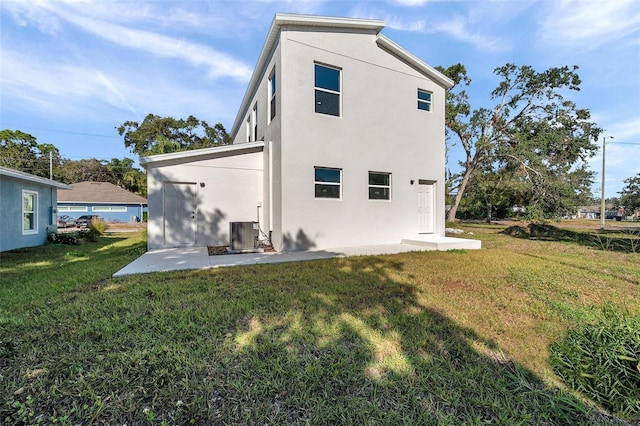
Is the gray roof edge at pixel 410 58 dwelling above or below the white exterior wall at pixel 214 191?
above

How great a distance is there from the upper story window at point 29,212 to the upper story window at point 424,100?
1501cm

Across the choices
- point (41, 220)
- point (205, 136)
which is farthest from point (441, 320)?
point (205, 136)

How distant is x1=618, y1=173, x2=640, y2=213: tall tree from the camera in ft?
108

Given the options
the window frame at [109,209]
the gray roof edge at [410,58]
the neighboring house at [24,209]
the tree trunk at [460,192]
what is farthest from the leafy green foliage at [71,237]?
the tree trunk at [460,192]

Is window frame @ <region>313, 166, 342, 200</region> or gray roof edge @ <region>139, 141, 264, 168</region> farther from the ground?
gray roof edge @ <region>139, 141, 264, 168</region>

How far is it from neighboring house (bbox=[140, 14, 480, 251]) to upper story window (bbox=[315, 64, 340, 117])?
3 centimetres

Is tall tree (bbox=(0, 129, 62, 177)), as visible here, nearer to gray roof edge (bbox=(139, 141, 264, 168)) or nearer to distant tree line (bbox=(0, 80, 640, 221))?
distant tree line (bbox=(0, 80, 640, 221))

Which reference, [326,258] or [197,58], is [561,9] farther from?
[197,58]

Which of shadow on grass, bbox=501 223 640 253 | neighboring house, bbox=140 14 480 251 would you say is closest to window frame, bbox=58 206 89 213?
neighboring house, bbox=140 14 480 251

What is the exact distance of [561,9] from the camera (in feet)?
23.2

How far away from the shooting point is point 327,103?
8.57 metres

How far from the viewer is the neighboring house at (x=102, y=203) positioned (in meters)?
26.1

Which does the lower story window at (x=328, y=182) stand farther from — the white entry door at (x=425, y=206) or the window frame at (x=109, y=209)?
the window frame at (x=109, y=209)

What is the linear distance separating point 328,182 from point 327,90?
115 inches
